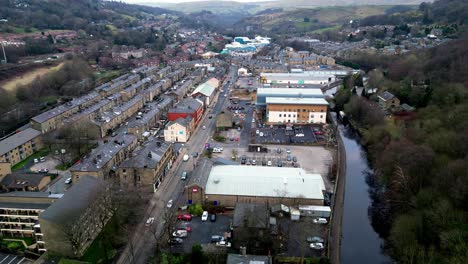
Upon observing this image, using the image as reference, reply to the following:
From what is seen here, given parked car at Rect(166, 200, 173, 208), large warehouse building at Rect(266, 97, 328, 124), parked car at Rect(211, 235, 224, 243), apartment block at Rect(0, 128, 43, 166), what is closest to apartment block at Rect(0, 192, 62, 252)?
parked car at Rect(166, 200, 173, 208)

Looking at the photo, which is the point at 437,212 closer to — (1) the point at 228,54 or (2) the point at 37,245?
(2) the point at 37,245

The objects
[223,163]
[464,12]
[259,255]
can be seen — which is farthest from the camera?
[464,12]

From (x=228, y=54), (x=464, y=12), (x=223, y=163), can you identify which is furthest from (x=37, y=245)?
(x=464, y=12)

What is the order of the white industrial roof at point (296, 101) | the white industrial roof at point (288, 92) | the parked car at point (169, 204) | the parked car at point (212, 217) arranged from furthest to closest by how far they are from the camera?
the white industrial roof at point (288, 92) < the white industrial roof at point (296, 101) < the parked car at point (169, 204) < the parked car at point (212, 217)

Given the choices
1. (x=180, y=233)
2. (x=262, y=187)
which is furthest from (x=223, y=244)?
(x=262, y=187)

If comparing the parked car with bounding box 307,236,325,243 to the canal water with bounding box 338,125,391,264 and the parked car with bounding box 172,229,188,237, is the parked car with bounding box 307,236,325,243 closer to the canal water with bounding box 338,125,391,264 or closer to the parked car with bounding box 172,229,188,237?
the canal water with bounding box 338,125,391,264

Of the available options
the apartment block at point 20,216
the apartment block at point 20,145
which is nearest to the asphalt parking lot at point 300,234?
the apartment block at point 20,216

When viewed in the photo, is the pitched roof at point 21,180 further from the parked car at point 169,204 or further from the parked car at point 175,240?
the parked car at point 175,240
